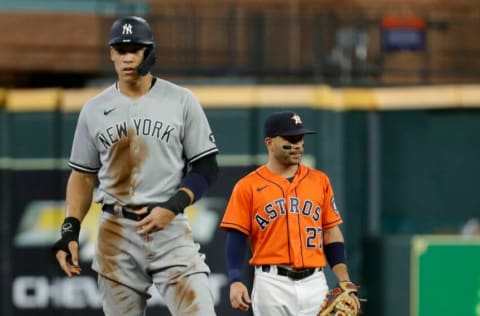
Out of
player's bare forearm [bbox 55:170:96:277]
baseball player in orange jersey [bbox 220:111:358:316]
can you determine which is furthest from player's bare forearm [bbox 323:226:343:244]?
player's bare forearm [bbox 55:170:96:277]

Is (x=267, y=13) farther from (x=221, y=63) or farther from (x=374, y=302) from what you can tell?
(x=374, y=302)

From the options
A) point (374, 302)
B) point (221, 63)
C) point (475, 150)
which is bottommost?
point (374, 302)

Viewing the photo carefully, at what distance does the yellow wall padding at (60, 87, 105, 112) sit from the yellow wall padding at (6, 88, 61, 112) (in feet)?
0.19

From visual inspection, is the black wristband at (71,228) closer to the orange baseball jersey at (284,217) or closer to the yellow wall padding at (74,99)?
the orange baseball jersey at (284,217)

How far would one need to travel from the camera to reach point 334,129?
42.4 feet

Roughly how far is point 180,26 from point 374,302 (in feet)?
9.93

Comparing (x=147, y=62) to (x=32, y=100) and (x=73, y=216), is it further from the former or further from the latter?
(x=32, y=100)

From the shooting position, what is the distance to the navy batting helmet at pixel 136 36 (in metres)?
6.82

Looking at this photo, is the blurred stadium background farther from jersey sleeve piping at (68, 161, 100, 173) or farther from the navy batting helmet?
the navy batting helmet

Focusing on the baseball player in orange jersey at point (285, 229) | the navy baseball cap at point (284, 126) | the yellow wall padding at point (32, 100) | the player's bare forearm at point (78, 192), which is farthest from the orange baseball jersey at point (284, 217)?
the yellow wall padding at point (32, 100)

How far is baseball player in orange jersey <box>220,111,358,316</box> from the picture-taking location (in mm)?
7582

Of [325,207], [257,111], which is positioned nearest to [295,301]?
[325,207]

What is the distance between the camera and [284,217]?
760 centimetres

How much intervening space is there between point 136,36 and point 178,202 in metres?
0.80
